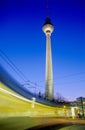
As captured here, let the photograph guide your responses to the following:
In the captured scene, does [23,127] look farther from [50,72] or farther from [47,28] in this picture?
[47,28]

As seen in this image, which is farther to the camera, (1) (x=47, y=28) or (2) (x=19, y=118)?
(1) (x=47, y=28)

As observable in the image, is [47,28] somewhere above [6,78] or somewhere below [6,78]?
above

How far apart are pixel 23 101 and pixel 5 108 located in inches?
80.4

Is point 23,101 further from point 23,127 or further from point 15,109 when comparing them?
point 23,127

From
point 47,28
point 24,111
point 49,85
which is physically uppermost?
point 47,28

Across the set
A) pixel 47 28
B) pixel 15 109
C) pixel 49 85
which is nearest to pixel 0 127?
pixel 15 109

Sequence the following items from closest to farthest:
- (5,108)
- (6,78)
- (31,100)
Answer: (6,78) → (5,108) → (31,100)

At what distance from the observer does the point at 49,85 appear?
57.8 meters

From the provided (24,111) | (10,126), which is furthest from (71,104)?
(10,126)

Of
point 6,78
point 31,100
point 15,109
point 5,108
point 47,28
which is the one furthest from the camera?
point 47,28

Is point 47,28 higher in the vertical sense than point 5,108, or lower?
higher

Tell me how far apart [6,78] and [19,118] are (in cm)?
537

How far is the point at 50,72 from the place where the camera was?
5988cm

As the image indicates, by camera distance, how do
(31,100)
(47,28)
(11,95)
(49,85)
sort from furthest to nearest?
(47,28), (49,85), (31,100), (11,95)
